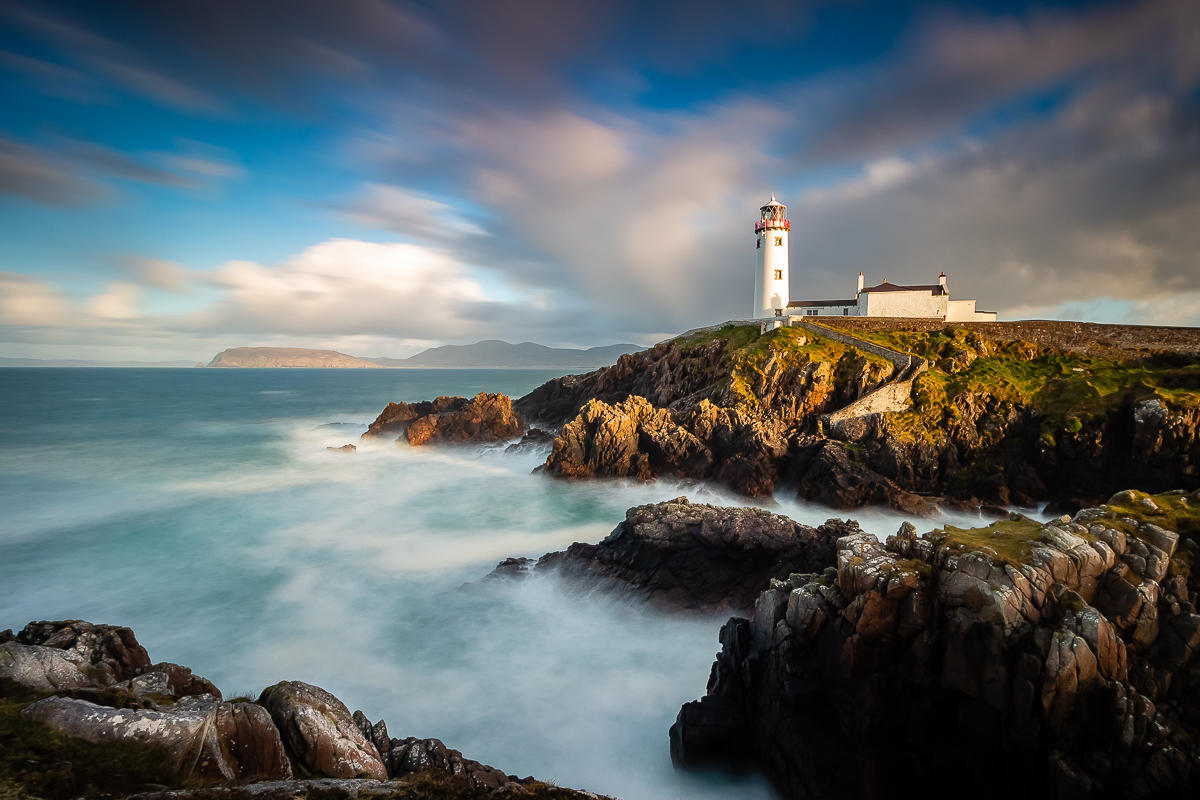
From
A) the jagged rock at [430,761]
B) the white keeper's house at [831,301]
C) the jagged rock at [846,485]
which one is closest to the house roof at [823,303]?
the white keeper's house at [831,301]

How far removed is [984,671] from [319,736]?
43.0 ft

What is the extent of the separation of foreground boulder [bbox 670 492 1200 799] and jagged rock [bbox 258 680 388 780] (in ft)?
26.2

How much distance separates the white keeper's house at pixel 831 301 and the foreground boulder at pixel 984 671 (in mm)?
37577

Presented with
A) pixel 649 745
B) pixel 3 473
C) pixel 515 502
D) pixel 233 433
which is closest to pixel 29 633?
pixel 649 745

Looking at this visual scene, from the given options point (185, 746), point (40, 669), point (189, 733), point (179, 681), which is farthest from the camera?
point (179, 681)

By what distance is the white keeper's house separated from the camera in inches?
1865

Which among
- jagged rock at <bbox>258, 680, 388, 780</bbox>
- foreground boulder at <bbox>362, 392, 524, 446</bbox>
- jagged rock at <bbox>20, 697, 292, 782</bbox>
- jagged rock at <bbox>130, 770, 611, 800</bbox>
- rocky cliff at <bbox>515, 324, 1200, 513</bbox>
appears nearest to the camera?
jagged rock at <bbox>130, 770, 611, 800</bbox>

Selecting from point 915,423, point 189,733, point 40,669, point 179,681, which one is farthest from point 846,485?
point 40,669

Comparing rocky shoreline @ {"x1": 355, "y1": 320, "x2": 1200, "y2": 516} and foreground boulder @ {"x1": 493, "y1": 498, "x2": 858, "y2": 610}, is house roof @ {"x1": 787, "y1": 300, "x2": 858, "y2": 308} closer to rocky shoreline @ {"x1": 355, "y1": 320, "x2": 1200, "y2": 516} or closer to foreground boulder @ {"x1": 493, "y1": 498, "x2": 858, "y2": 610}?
rocky shoreline @ {"x1": 355, "y1": 320, "x2": 1200, "y2": 516}

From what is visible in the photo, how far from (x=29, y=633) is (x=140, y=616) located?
1193 centimetres

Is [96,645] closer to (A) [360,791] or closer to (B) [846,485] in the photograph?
(A) [360,791]

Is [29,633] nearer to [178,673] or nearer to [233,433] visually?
[178,673]

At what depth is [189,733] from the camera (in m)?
7.75

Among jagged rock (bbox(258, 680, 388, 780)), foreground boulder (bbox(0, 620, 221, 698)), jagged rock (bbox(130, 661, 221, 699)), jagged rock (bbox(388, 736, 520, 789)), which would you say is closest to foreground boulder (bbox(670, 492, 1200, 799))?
jagged rock (bbox(388, 736, 520, 789))
